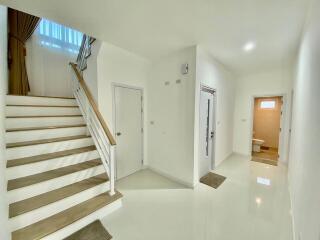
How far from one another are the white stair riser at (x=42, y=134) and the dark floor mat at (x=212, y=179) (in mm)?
2735

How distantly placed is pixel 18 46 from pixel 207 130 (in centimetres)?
493

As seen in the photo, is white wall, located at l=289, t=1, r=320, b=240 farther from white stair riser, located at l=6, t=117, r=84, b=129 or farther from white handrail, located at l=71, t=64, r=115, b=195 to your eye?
white stair riser, located at l=6, t=117, r=84, b=129

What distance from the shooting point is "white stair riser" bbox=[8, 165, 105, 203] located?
5.48 feet

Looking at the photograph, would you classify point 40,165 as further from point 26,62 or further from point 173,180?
point 26,62

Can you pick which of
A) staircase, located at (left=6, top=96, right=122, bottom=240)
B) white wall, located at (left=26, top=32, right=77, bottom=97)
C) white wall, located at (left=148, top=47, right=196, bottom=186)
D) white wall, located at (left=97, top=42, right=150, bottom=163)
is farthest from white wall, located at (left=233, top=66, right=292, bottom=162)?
white wall, located at (left=26, top=32, right=77, bottom=97)

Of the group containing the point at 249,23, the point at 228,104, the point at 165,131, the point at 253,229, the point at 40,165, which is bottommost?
the point at 253,229

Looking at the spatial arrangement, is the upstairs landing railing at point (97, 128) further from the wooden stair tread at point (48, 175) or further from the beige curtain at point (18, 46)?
the beige curtain at point (18, 46)

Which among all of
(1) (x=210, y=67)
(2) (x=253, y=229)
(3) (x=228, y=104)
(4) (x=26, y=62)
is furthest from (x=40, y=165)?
(3) (x=228, y=104)

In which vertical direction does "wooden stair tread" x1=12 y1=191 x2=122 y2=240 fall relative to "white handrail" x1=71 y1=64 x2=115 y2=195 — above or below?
below

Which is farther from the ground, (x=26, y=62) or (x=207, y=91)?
(x=26, y=62)

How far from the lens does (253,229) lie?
1.80 metres

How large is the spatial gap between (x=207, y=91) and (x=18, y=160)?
3.51 m

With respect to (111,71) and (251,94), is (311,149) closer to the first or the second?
(111,71)

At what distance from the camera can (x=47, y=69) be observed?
3998mm
